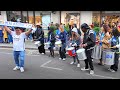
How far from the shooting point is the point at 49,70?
688cm

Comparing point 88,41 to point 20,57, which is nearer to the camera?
point 88,41

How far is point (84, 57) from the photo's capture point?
6434 mm

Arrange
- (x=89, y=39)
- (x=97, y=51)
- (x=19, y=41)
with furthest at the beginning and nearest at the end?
(x=97, y=51) → (x=19, y=41) → (x=89, y=39)

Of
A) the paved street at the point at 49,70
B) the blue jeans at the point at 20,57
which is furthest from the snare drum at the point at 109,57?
the blue jeans at the point at 20,57

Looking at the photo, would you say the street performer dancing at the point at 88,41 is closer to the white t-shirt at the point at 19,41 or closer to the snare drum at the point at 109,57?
the snare drum at the point at 109,57

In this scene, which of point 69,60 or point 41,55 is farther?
point 41,55

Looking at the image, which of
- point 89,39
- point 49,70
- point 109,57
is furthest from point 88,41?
point 49,70

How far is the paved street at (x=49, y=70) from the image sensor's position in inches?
241

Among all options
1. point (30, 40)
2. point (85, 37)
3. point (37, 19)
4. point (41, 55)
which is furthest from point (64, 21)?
point (85, 37)

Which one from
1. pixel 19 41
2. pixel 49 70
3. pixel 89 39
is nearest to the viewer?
pixel 89 39

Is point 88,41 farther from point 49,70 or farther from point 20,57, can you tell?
point 20,57
